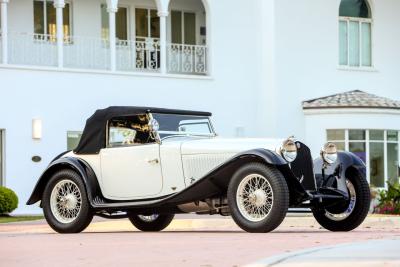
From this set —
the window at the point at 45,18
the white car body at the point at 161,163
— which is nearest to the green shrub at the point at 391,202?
the white car body at the point at 161,163

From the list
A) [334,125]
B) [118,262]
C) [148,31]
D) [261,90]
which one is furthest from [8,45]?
[118,262]

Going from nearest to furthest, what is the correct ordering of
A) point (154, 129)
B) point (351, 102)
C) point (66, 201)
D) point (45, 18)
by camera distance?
point (154, 129) < point (66, 201) < point (45, 18) < point (351, 102)

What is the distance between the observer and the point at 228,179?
590 inches

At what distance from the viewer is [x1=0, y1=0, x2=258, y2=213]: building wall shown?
29891mm

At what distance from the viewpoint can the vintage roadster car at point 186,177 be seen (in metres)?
14.6

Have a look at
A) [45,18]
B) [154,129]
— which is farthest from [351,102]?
[154,129]

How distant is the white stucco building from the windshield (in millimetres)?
13535

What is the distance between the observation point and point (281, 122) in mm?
33344

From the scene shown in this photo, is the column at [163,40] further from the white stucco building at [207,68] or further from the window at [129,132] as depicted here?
the window at [129,132]

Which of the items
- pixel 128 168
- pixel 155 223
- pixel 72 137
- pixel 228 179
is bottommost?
pixel 155 223

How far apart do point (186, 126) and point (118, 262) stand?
21.5ft

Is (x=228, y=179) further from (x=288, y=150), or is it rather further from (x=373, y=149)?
(x=373, y=149)

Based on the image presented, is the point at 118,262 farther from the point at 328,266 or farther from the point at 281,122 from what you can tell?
the point at 281,122

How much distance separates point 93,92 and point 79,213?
15.3m
